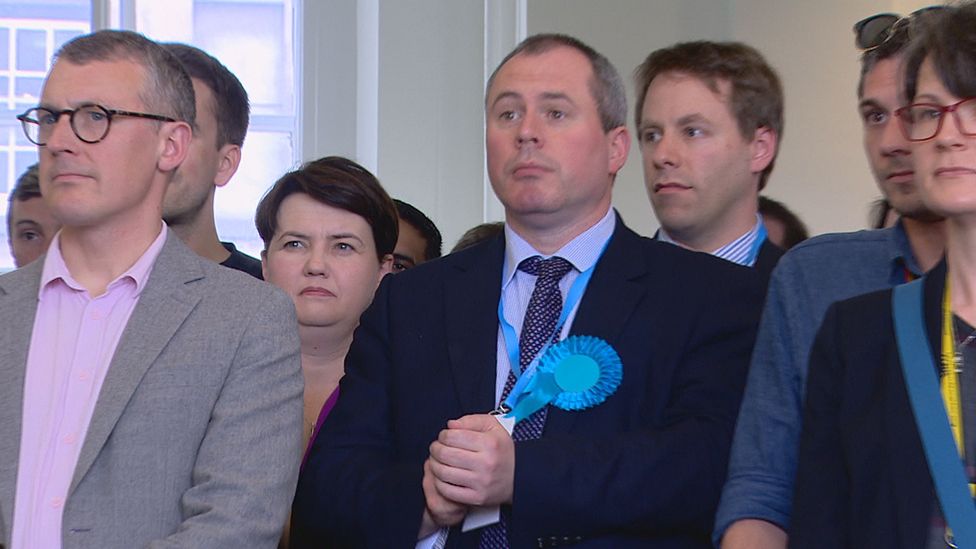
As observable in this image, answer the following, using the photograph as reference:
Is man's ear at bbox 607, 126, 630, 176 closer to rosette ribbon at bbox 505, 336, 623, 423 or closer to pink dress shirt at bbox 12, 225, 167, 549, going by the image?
rosette ribbon at bbox 505, 336, 623, 423

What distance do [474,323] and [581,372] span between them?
292 mm

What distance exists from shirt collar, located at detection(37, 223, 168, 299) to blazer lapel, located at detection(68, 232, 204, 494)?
15 millimetres

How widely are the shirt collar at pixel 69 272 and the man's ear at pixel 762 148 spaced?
5.85 feet

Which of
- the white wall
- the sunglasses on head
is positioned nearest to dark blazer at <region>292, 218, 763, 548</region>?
the sunglasses on head

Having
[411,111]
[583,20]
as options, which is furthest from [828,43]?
[411,111]

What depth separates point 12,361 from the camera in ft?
8.83

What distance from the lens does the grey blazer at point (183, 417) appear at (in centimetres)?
259

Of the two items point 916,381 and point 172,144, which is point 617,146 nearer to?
point 172,144

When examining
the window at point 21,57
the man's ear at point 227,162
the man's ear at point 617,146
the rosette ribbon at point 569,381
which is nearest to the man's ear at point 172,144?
the rosette ribbon at point 569,381

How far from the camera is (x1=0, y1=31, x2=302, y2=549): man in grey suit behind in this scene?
2598 mm

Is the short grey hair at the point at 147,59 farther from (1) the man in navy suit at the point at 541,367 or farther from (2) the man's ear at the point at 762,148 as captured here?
(2) the man's ear at the point at 762,148

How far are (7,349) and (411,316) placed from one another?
32.4 inches

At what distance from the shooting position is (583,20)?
5.43 m

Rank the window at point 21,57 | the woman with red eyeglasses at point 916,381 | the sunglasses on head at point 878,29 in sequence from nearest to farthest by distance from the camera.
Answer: the woman with red eyeglasses at point 916,381, the sunglasses on head at point 878,29, the window at point 21,57
